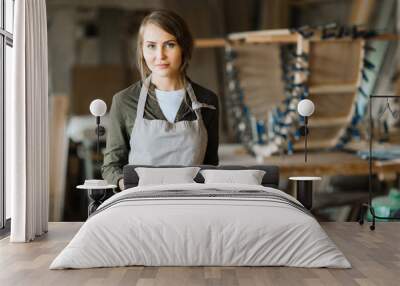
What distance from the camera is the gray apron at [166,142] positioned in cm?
615

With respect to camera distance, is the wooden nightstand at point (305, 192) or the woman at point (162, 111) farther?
the woman at point (162, 111)

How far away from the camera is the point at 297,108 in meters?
5.93

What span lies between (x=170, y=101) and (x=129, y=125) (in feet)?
1.55

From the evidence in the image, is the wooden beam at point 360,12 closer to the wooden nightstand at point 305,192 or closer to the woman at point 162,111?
the woman at point 162,111

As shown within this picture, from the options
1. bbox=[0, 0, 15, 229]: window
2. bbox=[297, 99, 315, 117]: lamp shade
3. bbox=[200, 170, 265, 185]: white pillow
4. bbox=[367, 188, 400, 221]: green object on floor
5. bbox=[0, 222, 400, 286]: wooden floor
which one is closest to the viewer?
bbox=[0, 222, 400, 286]: wooden floor

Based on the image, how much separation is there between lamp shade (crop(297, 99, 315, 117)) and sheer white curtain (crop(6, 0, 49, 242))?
2299 mm

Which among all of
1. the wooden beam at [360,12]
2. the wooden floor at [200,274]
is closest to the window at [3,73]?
the wooden floor at [200,274]

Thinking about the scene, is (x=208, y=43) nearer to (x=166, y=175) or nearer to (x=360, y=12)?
(x=360, y=12)

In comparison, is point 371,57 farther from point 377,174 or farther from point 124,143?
point 124,143

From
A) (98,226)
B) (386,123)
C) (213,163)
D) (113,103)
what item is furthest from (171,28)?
(98,226)

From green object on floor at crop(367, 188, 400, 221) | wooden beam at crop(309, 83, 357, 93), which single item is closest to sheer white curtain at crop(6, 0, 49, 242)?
wooden beam at crop(309, 83, 357, 93)

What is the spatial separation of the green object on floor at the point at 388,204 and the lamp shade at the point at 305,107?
1739mm

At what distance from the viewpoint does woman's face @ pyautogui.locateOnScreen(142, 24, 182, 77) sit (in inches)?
253

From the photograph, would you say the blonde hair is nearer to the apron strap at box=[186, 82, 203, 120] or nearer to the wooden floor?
the apron strap at box=[186, 82, 203, 120]
